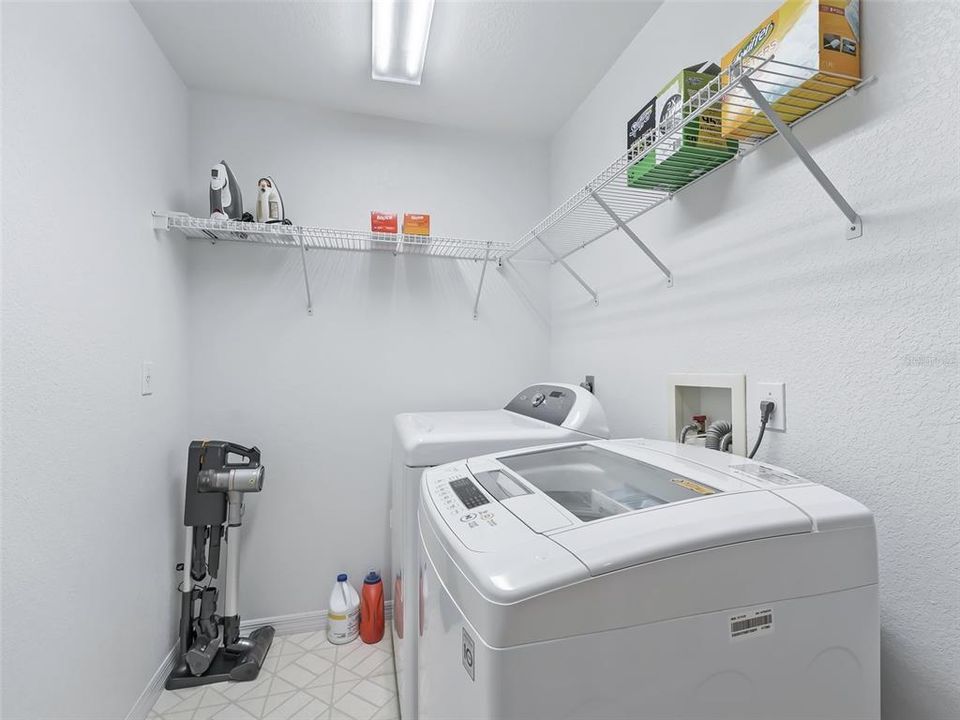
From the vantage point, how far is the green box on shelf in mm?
1215

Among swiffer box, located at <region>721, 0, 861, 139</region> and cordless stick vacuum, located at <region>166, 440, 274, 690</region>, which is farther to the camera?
cordless stick vacuum, located at <region>166, 440, 274, 690</region>

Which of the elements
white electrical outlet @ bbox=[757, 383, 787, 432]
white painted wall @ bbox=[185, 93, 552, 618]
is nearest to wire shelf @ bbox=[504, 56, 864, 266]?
white electrical outlet @ bbox=[757, 383, 787, 432]

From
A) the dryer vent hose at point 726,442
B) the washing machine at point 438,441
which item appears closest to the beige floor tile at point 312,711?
the washing machine at point 438,441

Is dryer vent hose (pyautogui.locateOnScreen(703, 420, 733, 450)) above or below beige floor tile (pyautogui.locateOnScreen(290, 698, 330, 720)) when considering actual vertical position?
above

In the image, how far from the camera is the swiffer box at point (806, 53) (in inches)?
35.9

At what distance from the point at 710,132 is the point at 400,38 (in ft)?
4.19

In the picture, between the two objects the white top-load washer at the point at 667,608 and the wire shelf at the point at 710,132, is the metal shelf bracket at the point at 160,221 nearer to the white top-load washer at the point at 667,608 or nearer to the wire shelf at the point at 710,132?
the wire shelf at the point at 710,132

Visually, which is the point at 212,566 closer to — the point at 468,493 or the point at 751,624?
the point at 468,493

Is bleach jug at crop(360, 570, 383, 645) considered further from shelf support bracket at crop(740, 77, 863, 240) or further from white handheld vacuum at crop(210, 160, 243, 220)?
shelf support bracket at crop(740, 77, 863, 240)

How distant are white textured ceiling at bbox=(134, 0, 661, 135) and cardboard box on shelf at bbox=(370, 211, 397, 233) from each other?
2.00ft

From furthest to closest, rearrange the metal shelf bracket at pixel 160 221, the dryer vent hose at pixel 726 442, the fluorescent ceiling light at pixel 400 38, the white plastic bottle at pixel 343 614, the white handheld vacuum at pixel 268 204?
the white plastic bottle at pixel 343 614
the white handheld vacuum at pixel 268 204
the metal shelf bracket at pixel 160 221
the fluorescent ceiling light at pixel 400 38
the dryer vent hose at pixel 726 442

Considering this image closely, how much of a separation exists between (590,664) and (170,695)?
84.0 inches

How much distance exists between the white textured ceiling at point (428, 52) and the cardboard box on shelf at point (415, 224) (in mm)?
Answer: 624

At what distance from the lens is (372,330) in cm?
241
